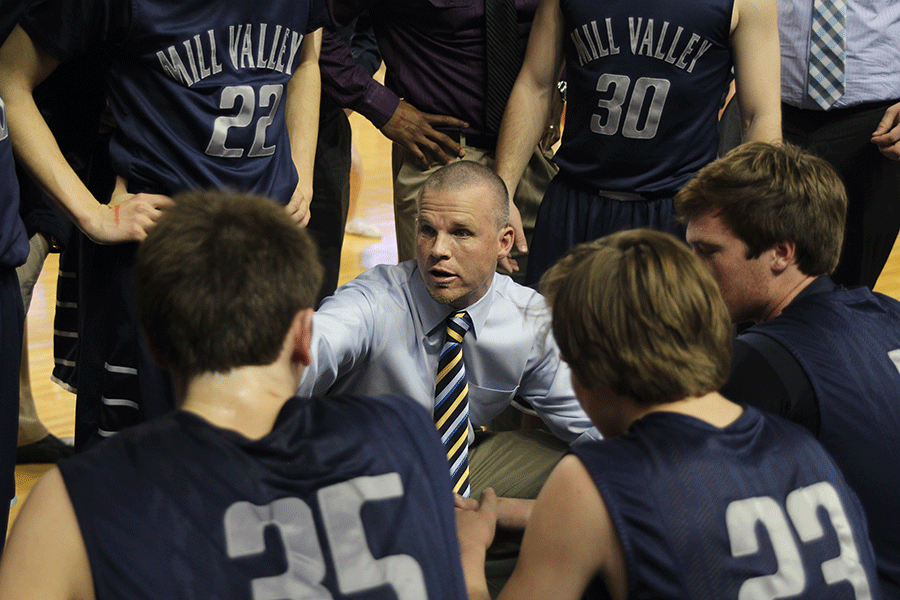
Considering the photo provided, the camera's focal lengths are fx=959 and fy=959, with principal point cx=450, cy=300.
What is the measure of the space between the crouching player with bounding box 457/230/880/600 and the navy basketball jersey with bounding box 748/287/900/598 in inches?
9.6

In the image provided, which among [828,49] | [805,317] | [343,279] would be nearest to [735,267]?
[805,317]

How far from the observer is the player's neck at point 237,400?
1224 mm

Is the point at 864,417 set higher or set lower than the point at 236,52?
lower

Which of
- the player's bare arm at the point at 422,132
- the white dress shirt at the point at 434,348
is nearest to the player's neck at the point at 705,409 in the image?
the white dress shirt at the point at 434,348

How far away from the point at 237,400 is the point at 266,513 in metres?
0.15

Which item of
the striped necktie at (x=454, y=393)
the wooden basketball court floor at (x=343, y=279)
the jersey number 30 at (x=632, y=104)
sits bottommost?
the wooden basketball court floor at (x=343, y=279)

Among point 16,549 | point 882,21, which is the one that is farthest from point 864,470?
point 882,21

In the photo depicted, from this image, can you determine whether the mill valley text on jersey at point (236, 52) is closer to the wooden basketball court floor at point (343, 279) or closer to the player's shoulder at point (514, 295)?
the player's shoulder at point (514, 295)

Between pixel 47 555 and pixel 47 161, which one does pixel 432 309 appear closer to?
pixel 47 161

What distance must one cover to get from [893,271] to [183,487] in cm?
516

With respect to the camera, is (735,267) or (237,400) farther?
(735,267)

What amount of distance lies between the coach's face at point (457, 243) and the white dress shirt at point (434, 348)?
46 millimetres

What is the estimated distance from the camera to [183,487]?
116 cm

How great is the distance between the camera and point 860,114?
3.39 metres
